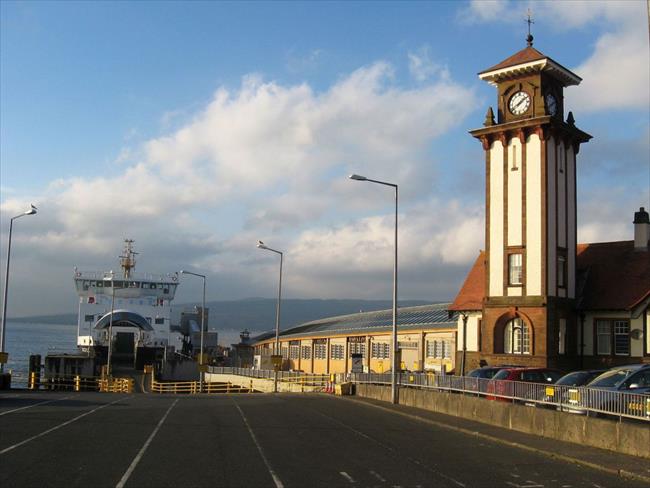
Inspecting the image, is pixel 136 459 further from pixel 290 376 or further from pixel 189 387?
pixel 189 387

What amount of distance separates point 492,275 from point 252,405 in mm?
17712

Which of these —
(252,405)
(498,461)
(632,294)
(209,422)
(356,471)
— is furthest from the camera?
(632,294)

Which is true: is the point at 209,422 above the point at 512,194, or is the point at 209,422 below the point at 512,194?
below

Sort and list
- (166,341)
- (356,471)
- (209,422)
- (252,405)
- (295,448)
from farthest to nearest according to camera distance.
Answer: (166,341)
(252,405)
(209,422)
(295,448)
(356,471)

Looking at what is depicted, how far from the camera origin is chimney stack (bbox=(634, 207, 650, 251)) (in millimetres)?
43250

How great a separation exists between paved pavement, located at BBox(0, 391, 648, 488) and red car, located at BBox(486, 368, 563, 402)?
178 cm

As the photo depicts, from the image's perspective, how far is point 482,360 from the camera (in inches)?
1636

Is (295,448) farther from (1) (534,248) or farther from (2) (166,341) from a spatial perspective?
(2) (166,341)

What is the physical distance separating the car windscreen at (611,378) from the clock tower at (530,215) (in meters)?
17.8

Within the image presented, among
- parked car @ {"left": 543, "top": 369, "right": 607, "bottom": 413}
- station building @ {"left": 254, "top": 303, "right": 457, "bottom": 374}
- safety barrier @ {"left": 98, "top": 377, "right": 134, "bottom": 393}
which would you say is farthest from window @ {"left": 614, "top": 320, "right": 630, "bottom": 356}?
safety barrier @ {"left": 98, "top": 377, "right": 134, "bottom": 393}

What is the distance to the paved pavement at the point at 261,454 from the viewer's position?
1290cm

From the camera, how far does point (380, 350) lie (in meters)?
60.2

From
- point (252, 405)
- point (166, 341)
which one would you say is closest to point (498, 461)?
point (252, 405)

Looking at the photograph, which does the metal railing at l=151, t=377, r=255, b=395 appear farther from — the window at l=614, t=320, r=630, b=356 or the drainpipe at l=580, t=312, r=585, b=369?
the window at l=614, t=320, r=630, b=356
